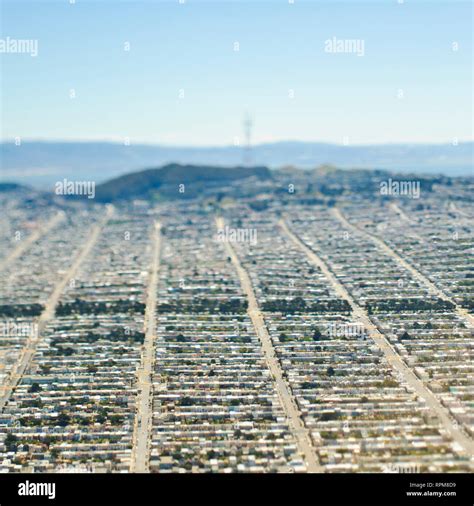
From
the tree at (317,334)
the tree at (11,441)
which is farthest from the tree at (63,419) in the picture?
the tree at (317,334)

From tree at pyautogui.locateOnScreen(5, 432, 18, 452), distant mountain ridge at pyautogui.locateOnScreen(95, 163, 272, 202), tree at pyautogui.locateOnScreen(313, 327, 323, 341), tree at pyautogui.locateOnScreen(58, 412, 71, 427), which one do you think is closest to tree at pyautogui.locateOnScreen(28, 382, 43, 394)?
tree at pyautogui.locateOnScreen(58, 412, 71, 427)

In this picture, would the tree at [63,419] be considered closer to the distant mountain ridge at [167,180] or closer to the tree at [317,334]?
the tree at [317,334]

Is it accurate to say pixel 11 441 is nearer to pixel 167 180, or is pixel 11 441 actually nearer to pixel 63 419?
pixel 63 419

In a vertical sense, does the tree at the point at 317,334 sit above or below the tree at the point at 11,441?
above

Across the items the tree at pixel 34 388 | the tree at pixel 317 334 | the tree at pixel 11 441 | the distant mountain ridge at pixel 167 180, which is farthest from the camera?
the distant mountain ridge at pixel 167 180

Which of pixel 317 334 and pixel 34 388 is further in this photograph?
pixel 317 334

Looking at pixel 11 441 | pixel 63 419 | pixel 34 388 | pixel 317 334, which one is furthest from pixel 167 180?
pixel 11 441
